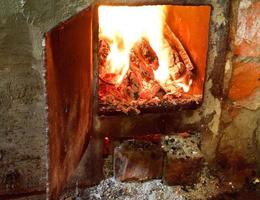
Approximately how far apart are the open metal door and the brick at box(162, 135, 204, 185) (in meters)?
0.67

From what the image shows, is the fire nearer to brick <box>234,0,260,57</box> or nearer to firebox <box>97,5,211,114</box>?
firebox <box>97,5,211,114</box>

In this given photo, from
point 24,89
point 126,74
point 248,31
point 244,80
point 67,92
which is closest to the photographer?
point 67,92

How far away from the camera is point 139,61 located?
9.50 ft

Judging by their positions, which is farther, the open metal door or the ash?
the ash

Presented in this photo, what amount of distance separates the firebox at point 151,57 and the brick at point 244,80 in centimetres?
20

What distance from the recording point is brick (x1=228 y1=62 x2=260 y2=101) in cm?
265

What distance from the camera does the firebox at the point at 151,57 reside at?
2658mm

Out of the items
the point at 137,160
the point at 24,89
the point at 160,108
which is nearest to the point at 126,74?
the point at 160,108

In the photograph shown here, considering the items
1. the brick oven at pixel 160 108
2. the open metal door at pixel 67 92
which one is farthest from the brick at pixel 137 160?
the open metal door at pixel 67 92

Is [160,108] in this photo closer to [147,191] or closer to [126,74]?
[126,74]

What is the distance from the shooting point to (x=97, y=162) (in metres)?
2.69

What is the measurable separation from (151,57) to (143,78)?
19 centimetres

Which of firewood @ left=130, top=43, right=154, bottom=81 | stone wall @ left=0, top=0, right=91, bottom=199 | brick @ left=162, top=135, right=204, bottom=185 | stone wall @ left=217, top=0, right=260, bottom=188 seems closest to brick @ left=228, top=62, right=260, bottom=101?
stone wall @ left=217, top=0, right=260, bottom=188

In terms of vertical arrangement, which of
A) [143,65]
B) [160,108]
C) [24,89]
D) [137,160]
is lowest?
[137,160]
